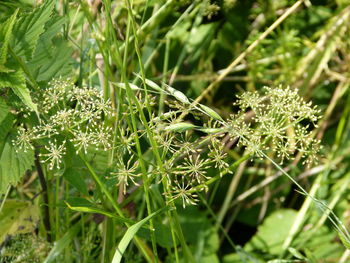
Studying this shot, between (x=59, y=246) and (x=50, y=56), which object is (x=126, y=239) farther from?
(x=50, y=56)

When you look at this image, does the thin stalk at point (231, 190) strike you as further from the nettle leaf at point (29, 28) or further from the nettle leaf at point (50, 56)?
the nettle leaf at point (29, 28)

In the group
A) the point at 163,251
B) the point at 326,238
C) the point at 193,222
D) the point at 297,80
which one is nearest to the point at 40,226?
the point at 163,251

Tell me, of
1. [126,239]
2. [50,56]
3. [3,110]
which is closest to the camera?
[126,239]

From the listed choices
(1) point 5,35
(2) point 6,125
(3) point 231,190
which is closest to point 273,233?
(3) point 231,190

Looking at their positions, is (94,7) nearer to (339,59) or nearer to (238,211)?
(238,211)

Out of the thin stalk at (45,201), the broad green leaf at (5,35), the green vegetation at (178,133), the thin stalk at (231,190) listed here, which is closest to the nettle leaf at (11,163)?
the green vegetation at (178,133)

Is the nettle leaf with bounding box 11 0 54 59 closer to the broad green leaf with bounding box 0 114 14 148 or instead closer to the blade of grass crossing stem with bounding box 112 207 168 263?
the broad green leaf with bounding box 0 114 14 148

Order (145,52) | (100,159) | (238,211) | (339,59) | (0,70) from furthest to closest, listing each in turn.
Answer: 1. (339,59)
2. (238,211)
3. (145,52)
4. (100,159)
5. (0,70)
